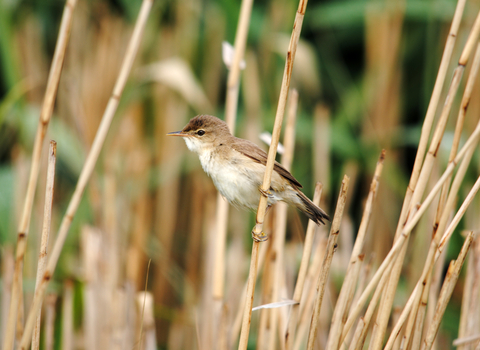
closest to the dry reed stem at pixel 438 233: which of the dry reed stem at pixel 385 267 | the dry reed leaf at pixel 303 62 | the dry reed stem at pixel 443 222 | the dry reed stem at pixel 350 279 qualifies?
the dry reed stem at pixel 443 222

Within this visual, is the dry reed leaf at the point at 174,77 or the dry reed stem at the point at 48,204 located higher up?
the dry reed leaf at the point at 174,77

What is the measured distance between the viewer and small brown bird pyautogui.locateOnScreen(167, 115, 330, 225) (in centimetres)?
217

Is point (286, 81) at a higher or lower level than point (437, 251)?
higher

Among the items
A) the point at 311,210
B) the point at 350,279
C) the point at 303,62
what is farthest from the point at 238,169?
the point at 303,62

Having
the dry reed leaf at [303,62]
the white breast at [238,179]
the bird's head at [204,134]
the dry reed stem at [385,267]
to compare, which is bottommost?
the dry reed stem at [385,267]

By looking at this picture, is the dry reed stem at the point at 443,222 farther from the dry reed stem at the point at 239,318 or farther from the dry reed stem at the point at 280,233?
→ the dry reed stem at the point at 239,318

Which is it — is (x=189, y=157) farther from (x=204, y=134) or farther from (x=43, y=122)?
(x=43, y=122)

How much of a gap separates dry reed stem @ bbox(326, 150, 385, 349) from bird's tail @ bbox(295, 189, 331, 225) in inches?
12.3

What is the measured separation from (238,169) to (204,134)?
0.32 meters

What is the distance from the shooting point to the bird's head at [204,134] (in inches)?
94.7

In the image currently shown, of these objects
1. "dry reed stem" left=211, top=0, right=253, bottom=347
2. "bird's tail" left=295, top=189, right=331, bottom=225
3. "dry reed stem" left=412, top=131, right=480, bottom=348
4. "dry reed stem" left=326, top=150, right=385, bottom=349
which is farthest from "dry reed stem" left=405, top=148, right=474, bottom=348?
"dry reed stem" left=211, top=0, right=253, bottom=347

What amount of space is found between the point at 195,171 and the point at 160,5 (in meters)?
1.25

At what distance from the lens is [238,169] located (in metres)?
2.25

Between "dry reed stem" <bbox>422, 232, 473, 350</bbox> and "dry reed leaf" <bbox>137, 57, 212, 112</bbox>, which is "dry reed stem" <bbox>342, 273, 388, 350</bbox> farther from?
"dry reed leaf" <bbox>137, 57, 212, 112</bbox>
